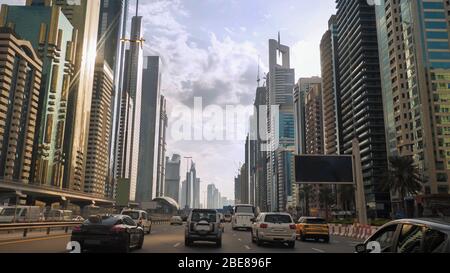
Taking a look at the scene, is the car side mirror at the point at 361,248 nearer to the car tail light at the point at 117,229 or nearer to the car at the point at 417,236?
the car at the point at 417,236

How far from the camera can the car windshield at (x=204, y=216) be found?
1925 cm

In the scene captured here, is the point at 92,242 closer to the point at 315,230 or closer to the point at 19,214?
the point at 315,230

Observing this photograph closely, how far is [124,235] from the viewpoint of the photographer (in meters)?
14.3

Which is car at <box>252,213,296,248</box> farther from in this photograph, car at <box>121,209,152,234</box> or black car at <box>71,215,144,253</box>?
car at <box>121,209,152,234</box>

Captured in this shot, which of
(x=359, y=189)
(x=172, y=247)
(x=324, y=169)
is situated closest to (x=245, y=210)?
(x=324, y=169)

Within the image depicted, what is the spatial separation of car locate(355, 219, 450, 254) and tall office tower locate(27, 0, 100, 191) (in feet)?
608

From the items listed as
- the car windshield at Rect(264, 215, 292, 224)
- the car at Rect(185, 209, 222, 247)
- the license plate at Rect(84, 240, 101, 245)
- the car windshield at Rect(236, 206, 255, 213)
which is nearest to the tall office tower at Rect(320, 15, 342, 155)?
the car windshield at Rect(236, 206, 255, 213)

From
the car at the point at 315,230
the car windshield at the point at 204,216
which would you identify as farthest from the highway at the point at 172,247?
the car at the point at 315,230

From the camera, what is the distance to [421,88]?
365 feet

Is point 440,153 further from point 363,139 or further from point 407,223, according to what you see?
point 407,223

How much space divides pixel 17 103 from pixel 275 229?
499ft

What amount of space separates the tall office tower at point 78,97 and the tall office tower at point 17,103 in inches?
731
